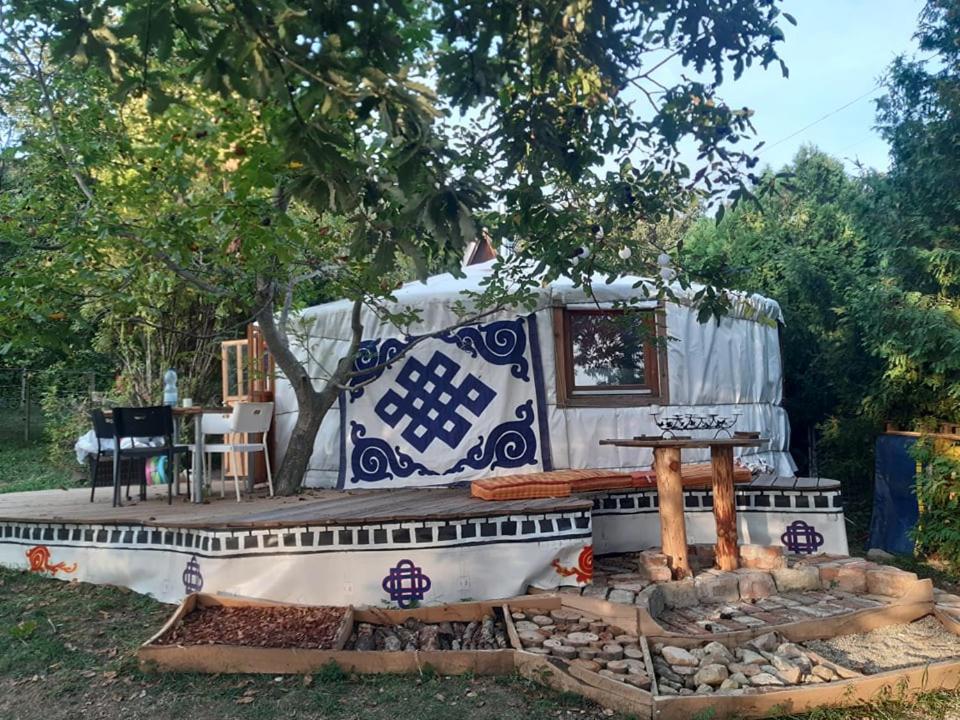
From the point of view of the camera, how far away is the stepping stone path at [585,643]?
282 centimetres

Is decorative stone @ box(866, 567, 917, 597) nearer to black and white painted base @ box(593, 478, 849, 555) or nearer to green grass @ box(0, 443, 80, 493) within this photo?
black and white painted base @ box(593, 478, 849, 555)

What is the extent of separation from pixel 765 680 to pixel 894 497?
3.46 metres

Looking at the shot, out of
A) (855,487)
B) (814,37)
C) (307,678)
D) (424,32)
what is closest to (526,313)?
(424,32)

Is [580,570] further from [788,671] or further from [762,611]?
[788,671]

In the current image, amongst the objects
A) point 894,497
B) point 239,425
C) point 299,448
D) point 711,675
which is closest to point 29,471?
point 239,425

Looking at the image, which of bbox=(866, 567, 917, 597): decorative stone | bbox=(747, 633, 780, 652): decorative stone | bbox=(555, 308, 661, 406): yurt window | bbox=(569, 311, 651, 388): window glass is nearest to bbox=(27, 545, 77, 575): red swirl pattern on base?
bbox=(555, 308, 661, 406): yurt window

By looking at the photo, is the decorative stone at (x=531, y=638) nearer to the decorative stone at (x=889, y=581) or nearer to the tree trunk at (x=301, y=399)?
the decorative stone at (x=889, y=581)

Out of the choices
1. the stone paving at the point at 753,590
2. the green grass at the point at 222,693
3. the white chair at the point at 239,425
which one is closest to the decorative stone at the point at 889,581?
the stone paving at the point at 753,590

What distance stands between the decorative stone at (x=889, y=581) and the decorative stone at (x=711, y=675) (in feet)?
4.75

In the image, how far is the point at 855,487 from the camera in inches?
271

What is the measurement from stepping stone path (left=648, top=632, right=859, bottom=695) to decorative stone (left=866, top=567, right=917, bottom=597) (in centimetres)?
94

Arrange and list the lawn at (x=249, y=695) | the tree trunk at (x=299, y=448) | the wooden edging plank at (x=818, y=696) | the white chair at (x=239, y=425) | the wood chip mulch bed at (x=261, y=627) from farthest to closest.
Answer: the tree trunk at (x=299, y=448) < the white chair at (x=239, y=425) < the wood chip mulch bed at (x=261, y=627) < the lawn at (x=249, y=695) < the wooden edging plank at (x=818, y=696)

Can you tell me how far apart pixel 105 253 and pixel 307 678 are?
2650 mm

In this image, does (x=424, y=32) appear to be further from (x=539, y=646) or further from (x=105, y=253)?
(x=539, y=646)
